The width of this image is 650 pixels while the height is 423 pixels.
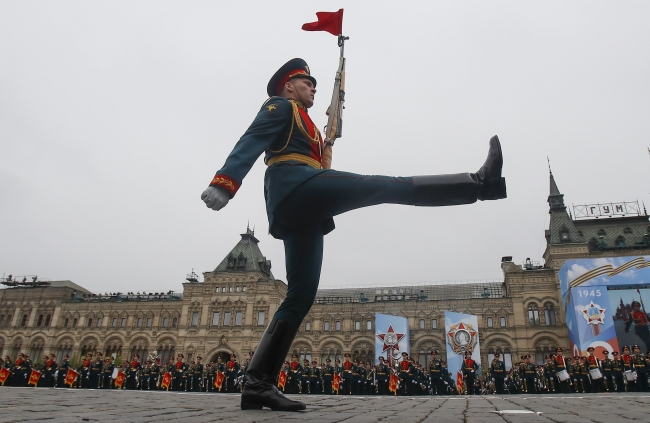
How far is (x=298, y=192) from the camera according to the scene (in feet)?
11.1

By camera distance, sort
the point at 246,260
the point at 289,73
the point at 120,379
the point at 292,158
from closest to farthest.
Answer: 1. the point at 292,158
2. the point at 289,73
3. the point at 120,379
4. the point at 246,260

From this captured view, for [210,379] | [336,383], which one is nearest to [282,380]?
[336,383]

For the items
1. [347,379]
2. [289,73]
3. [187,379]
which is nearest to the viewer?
[289,73]

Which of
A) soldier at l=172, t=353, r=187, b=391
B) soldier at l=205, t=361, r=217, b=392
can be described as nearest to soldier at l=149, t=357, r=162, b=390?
soldier at l=172, t=353, r=187, b=391

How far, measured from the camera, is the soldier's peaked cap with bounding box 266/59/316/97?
4.28 m

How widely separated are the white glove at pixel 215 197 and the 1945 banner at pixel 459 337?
1305 inches

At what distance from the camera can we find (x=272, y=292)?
42.9 metres

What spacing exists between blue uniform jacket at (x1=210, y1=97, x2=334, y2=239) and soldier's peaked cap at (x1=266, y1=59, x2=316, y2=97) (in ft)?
1.30

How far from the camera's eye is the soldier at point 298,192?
3104 mm

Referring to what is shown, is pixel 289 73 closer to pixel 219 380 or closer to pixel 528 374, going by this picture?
pixel 528 374

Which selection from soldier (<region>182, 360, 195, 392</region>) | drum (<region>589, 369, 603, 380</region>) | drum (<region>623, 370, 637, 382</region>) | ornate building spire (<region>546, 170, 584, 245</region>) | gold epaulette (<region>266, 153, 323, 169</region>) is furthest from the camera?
ornate building spire (<region>546, 170, 584, 245</region>)

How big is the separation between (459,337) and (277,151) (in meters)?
33.2

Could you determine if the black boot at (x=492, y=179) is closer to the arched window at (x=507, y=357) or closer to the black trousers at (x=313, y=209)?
the black trousers at (x=313, y=209)

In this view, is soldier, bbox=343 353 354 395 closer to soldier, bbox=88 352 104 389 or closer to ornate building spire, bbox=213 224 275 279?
soldier, bbox=88 352 104 389
